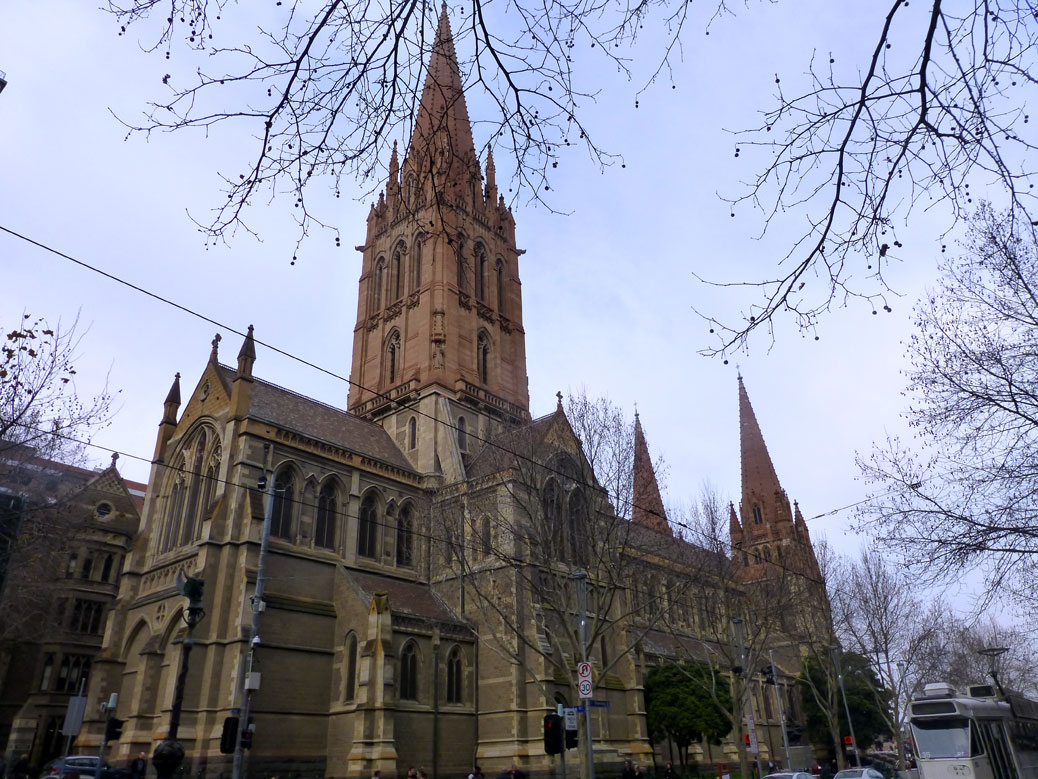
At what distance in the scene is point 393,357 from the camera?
135 ft

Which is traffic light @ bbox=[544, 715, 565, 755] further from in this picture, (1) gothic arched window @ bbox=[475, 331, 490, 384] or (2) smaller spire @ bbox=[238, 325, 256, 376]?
(1) gothic arched window @ bbox=[475, 331, 490, 384]

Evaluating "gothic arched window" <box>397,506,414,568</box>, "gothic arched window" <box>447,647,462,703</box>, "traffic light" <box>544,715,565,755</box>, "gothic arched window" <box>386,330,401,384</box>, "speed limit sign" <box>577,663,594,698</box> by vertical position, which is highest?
"gothic arched window" <box>386,330,401,384</box>

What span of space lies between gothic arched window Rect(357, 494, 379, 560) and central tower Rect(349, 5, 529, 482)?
366cm

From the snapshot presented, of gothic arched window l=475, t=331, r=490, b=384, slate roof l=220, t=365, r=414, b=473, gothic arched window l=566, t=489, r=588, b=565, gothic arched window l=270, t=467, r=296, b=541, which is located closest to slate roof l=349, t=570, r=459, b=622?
gothic arched window l=270, t=467, r=296, b=541

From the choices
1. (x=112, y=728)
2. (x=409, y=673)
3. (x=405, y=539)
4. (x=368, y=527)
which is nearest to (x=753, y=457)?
(x=405, y=539)

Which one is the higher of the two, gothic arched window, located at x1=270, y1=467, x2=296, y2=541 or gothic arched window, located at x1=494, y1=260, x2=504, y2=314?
gothic arched window, located at x1=494, y1=260, x2=504, y2=314

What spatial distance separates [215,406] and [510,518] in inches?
508

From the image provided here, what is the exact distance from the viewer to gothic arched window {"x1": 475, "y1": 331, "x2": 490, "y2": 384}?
134 ft

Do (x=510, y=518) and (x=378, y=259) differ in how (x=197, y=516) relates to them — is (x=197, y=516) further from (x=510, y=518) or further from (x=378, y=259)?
(x=378, y=259)

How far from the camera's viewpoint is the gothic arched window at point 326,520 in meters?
28.6

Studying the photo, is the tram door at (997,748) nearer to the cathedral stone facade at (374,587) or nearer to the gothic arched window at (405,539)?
the cathedral stone facade at (374,587)

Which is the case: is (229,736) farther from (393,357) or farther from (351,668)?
(393,357)

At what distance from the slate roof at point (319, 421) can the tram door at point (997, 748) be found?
23.0 metres

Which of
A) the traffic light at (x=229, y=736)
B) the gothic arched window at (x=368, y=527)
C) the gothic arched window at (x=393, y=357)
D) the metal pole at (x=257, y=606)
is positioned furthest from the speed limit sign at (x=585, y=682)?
the gothic arched window at (x=393, y=357)
